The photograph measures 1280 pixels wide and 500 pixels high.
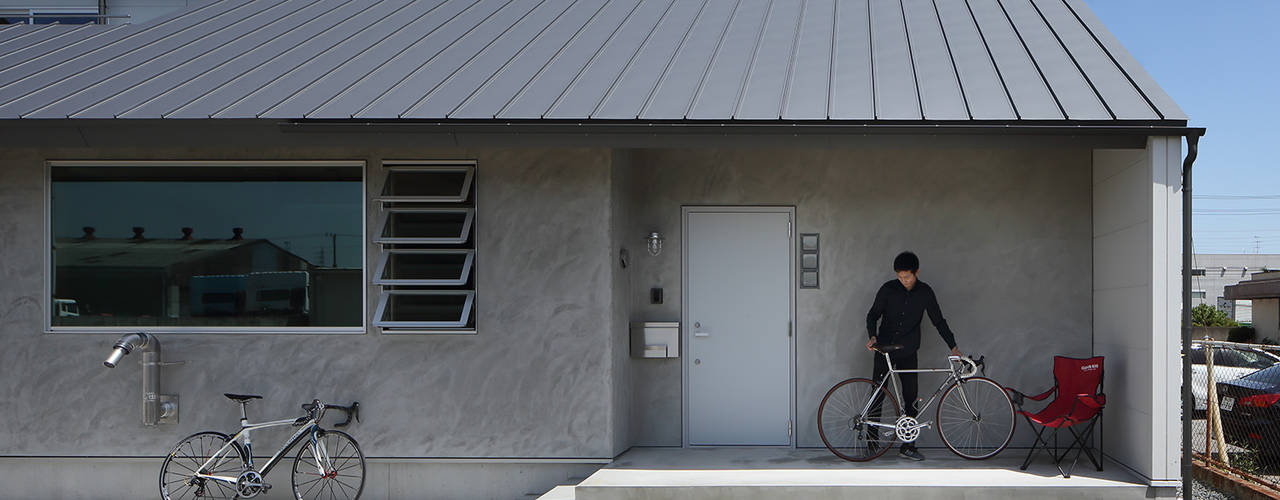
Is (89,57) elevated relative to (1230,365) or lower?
elevated

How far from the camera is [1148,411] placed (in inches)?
254

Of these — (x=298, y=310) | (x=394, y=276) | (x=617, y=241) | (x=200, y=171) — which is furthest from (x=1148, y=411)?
(x=200, y=171)

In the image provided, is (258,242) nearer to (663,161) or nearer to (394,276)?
(394,276)

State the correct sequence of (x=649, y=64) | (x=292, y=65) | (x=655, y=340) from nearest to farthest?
(x=649, y=64), (x=655, y=340), (x=292, y=65)

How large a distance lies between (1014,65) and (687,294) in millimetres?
3123

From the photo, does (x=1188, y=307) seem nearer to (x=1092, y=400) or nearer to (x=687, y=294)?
(x=1092, y=400)

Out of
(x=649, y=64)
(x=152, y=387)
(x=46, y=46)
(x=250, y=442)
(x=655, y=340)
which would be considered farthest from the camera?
(x=46, y=46)

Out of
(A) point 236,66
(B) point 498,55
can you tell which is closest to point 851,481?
(B) point 498,55

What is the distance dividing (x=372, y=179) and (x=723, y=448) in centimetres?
353

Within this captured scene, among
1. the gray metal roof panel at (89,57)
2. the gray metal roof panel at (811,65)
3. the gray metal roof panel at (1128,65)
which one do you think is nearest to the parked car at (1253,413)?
the gray metal roof panel at (1128,65)

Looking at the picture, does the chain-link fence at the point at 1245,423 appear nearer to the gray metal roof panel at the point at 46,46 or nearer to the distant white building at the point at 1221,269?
the gray metal roof panel at the point at 46,46

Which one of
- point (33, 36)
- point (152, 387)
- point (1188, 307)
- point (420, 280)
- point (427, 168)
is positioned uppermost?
point (33, 36)

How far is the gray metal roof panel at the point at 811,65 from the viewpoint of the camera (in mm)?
6758

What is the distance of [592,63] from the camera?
7984 mm
